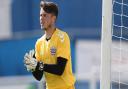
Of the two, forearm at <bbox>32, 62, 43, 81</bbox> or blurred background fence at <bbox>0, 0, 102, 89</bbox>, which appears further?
blurred background fence at <bbox>0, 0, 102, 89</bbox>

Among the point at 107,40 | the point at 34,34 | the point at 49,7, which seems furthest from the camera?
the point at 34,34

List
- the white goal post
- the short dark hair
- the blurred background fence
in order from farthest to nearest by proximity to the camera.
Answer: the blurred background fence < the short dark hair < the white goal post

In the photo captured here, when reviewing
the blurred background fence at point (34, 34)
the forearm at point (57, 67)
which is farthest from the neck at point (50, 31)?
the blurred background fence at point (34, 34)

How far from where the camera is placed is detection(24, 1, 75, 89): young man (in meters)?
5.68

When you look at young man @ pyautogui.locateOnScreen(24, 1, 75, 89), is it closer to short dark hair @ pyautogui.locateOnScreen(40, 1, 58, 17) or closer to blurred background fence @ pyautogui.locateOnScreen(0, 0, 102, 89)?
short dark hair @ pyautogui.locateOnScreen(40, 1, 58, 17)

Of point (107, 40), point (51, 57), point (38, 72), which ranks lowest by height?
point (38, 72)

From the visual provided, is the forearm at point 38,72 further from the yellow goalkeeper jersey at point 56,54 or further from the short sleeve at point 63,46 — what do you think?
the short sleeve at point 63,46

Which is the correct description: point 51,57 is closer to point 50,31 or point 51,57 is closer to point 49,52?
point 49,52

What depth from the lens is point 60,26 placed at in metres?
9.75

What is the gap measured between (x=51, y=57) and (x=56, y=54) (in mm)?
51

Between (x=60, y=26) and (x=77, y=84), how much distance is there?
982mm

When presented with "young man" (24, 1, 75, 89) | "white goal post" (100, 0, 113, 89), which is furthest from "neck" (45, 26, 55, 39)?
"white goal post" (100, 0, 113, 89)

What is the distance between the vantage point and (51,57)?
5.73m

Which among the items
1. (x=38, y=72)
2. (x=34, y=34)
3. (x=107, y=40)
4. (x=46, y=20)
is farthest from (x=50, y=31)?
(x=34, y=34)
